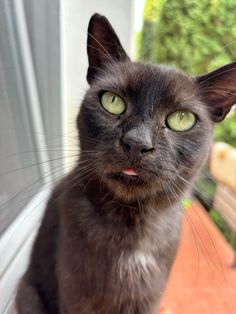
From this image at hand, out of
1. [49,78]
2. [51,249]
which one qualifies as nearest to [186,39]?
[49,78]

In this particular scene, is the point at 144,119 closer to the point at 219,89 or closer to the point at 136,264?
the point at 219,89

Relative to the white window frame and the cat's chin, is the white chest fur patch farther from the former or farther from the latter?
the white window frame

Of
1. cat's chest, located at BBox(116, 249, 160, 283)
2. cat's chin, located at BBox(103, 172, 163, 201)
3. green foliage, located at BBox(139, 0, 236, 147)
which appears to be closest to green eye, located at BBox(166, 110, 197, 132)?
cat's chin, located at BBox(103, 172, 163, 201)

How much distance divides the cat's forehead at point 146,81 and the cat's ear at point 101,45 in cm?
2

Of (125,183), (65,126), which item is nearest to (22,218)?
(65,126)

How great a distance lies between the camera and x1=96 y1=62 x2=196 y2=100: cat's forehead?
65 cm

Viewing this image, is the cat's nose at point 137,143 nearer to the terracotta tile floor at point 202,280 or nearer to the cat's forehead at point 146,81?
the cat's forehead at point 146,81

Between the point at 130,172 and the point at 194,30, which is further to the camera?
the point at 194,30

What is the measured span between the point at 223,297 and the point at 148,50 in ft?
3.73

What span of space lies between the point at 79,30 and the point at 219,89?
2.02 feet

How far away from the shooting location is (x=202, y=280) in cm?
112

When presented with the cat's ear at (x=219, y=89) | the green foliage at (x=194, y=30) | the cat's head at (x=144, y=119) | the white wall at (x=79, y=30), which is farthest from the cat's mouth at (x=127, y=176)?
the green foliage at (x=194, y=30)

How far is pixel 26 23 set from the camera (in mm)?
1062

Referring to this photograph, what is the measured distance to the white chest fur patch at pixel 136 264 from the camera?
73 cm
